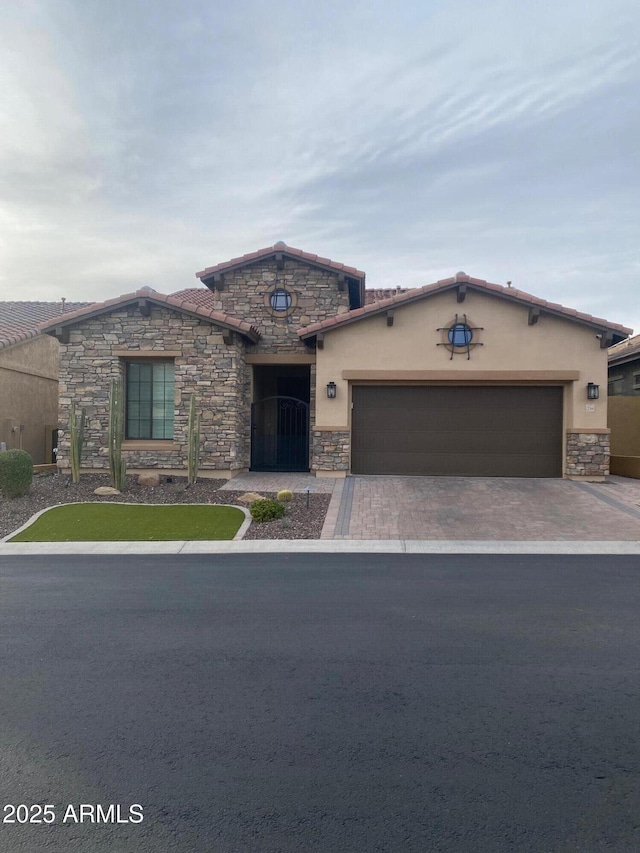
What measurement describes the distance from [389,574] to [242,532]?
3.82m

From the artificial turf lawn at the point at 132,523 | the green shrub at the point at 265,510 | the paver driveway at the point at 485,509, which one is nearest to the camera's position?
the artificial turf lawn at the point at 132,523

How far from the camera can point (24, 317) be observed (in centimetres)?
2270

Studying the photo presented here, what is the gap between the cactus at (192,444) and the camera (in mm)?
14500

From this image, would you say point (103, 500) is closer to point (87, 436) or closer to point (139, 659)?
point (87, 436)

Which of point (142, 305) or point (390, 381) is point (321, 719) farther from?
point (142, 305)

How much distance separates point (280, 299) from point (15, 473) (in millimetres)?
8628

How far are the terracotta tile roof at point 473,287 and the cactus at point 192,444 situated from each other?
3625 millimetres

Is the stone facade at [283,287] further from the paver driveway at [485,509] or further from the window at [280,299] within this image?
the paver driveway at [485,509]

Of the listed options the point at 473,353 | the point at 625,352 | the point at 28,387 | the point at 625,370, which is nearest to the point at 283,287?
the point at 473,353

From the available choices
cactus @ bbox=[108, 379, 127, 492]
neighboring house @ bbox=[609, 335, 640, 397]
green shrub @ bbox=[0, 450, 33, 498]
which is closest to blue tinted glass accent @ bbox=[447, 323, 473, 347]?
neighboring house @ bbox=[609, 335, 640, 397]

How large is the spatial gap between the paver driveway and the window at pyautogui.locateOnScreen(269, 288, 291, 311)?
18.4 ft

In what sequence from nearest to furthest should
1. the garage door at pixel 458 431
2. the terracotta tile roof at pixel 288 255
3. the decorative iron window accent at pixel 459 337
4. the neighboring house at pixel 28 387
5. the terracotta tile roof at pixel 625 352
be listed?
the decorative iron window accent at pixel 459 337
the garage door at pixel 458 431
the terracotta tile roof at pixel 288 255
the neighboring house at pixel 28 387
the terracotta tile roof at pixel 625 352

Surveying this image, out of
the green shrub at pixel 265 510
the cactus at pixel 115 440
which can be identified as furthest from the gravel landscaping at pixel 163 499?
the cactus at pixel 115 440

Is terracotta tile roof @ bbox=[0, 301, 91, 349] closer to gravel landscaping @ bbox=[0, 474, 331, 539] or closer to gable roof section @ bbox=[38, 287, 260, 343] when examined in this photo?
gable roof section @ bbox=[38, 287, 260, 343]
